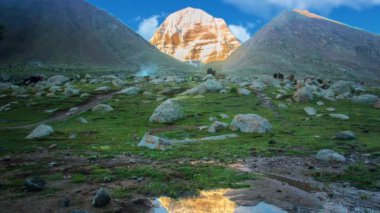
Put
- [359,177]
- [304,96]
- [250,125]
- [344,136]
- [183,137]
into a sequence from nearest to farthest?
[359,177] → [344,136] → [183,137] → [250,125] → [304,96]

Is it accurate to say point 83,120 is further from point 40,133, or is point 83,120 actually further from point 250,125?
point 250,125

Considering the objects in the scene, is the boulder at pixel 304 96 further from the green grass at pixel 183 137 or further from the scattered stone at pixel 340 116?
the scattered stone at pixel 340 116

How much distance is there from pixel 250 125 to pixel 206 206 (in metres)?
22.9

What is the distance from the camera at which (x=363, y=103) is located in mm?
62875

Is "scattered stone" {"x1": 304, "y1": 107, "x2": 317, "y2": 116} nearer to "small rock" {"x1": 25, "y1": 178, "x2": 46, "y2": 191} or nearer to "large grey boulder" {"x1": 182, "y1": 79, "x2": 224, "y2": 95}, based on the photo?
"large grey boulder" {"x1": 182, "y1": 79, "x2": 224, "y2": 95}

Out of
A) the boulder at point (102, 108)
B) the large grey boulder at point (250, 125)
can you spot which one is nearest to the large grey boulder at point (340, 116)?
the large grey boulder at point (250, 125)

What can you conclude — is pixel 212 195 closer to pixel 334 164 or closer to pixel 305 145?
pixel 334 164

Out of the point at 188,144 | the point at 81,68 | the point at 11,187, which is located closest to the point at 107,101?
the point at 188,144

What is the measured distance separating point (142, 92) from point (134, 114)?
22.9 metres

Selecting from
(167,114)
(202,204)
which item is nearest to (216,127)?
(167,114)

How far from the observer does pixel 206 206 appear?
55.6 ft

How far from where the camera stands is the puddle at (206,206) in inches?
653

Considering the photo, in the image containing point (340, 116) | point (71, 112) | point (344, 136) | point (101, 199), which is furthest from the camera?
point (71, 112)

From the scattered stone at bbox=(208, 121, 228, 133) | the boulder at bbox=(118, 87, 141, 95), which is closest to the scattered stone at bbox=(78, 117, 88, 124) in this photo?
the scattered stone at bbox=(208, 121, 228, 133)
